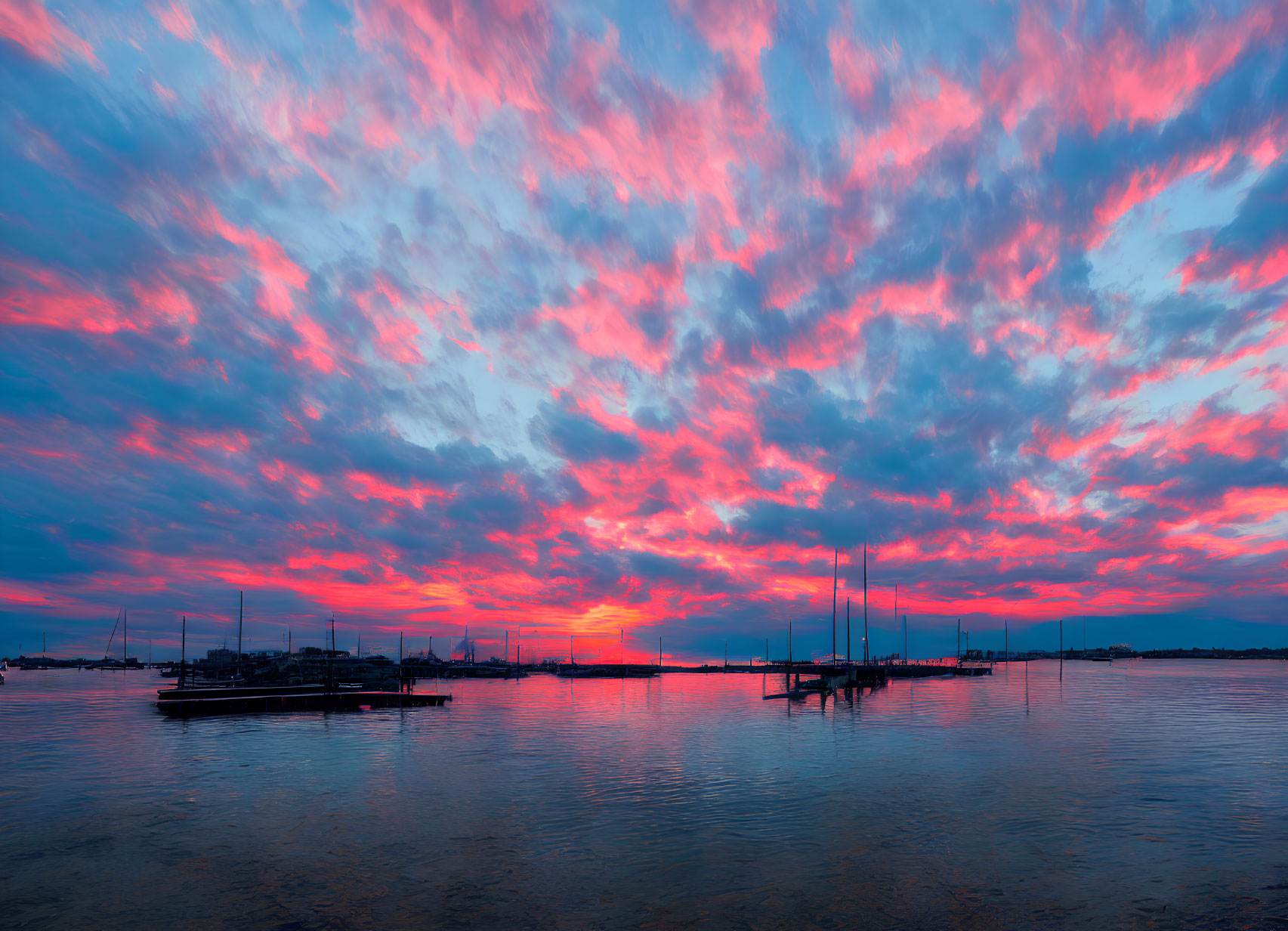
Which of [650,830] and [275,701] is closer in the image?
[650,830]

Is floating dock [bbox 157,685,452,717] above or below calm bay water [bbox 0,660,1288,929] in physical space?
below

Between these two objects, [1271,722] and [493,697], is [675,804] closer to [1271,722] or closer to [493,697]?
[1271,722]

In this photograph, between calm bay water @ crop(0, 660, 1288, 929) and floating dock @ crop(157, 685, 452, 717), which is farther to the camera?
floating dock @ crop(157, 685, 452, 717)

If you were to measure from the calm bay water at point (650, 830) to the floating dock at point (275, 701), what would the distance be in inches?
789

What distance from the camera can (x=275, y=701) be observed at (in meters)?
86.9

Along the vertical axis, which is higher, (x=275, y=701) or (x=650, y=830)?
(x=650, y=830)

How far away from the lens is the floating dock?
79250 mm

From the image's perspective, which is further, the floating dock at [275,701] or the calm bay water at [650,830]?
the floating dock at [275,701]

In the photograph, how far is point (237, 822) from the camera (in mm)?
29516

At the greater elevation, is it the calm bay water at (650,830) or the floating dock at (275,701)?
the calm bay water at (650,830)

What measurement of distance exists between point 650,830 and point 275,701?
76713 mm

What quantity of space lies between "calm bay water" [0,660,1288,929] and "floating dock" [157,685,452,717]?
20.0 m

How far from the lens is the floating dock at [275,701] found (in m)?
79.2

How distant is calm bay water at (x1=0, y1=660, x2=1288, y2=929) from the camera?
64.4 feet
